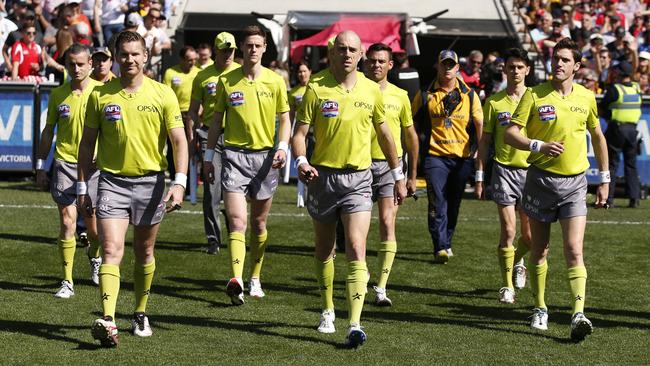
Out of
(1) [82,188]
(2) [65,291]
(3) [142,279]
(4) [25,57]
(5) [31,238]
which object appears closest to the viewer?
(1) [82,188]

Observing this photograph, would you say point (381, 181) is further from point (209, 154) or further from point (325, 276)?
point (325, 276)

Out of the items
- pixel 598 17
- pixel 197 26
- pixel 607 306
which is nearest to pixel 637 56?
pixel 598 17

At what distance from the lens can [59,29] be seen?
78.3 ft

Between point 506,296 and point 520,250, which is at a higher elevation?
point 520,250

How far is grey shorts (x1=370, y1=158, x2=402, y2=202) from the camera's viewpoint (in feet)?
39.6

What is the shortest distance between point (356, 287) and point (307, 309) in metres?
1.70

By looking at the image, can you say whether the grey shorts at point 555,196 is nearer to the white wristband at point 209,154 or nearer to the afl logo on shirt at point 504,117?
the afl logo on shirt at point 504,117

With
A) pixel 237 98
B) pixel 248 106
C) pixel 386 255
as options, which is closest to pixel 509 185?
pixel 386 255

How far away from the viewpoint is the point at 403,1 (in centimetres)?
2983

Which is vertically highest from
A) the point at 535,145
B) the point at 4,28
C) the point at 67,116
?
the point at 535,145

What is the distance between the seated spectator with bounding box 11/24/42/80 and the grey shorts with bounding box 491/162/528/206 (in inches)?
504

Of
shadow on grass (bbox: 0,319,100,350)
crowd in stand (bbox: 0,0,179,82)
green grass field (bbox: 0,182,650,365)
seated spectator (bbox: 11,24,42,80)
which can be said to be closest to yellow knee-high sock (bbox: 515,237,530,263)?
green grass field (bbox: 0,182,650,365)

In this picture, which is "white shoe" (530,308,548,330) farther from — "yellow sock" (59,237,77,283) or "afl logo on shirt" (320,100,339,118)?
"yellow sock" (59,237,77,283)

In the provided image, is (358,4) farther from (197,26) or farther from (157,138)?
(157,138)
